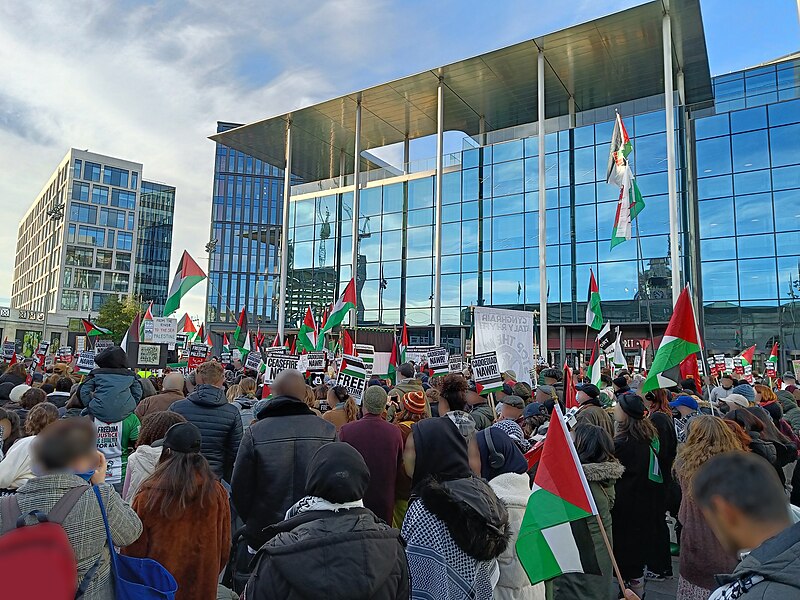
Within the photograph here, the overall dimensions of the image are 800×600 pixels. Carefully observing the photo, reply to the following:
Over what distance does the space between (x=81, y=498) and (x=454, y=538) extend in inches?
67.6

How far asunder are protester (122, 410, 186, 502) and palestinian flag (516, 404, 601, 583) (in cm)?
Answer: 245

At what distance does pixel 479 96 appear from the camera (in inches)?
1300

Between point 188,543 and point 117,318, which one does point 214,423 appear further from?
point 117,318

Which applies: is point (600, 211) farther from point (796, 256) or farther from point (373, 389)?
point (373, 389)

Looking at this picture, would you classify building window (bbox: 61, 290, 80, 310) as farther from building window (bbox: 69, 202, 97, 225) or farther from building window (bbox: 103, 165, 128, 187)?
building window (bbox: 103, 165, 128, 187)

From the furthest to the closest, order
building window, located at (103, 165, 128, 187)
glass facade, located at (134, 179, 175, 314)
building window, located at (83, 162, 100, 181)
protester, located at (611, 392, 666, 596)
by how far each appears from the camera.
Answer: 1. glass facade, located at (134, 179, 175, 314)
2. building window, located at (103, 165, 128, 187)
3. building window, located at (83, 162, 100, 181)
4. protester, located at (611, 392, 666, 596)

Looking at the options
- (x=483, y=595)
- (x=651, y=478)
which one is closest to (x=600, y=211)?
(x=651, y=478)

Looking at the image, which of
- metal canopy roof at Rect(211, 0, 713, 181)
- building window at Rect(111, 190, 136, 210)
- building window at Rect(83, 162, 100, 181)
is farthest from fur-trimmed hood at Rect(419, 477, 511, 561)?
building window at Rect(111, 190, 136, 210)

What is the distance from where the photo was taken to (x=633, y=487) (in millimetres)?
5742

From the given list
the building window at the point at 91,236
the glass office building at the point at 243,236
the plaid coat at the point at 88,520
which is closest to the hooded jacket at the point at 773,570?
the plaid coat at the point at 88,520

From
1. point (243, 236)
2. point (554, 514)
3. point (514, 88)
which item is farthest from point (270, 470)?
point (243, 236)

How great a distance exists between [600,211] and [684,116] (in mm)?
6159

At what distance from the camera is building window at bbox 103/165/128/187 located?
89.2m

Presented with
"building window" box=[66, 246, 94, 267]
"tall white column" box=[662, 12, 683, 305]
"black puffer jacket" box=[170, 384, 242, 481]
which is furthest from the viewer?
"building window" box=[66, 246, 94, 267]
